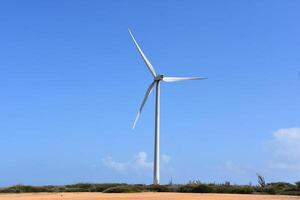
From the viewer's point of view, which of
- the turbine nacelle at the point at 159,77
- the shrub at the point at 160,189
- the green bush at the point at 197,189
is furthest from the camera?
the turbine nacelle at the point at 159,77

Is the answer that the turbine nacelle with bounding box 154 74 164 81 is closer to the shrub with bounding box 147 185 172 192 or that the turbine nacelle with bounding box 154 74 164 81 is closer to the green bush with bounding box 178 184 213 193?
the shrub with bounding box 147 185 172 192

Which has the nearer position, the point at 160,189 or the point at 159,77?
the point at 160,189

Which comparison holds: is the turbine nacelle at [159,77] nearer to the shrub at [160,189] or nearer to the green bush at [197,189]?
the shrub at [160,189]

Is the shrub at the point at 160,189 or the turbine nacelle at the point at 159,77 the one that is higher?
the turbine nacelle at the point at 159,77

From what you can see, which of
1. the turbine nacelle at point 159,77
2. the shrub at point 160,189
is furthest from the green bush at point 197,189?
the turbine nacelle at point 159,77

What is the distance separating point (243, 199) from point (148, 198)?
705 cm

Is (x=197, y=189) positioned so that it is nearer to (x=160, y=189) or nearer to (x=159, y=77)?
(x=160, y=189)

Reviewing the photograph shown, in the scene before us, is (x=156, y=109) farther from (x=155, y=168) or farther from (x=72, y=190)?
(x=72, y=190)

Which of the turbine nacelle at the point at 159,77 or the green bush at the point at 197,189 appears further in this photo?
the turbine nacelle at the point at 159,77

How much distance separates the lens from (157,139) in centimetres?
7925

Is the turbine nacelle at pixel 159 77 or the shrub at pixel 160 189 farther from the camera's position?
→ the turbine nacelle at pixel 159 77

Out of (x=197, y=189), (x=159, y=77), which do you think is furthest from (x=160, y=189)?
(x=159, y=77)

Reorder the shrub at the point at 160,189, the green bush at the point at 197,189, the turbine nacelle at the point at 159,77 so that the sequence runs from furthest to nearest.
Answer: the turbine nacelle at the point at 159,77, the shrub at the point at 160,189, the green bush at the point at 197,189

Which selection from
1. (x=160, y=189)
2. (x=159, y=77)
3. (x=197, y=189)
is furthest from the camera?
(x=159, y=77)
